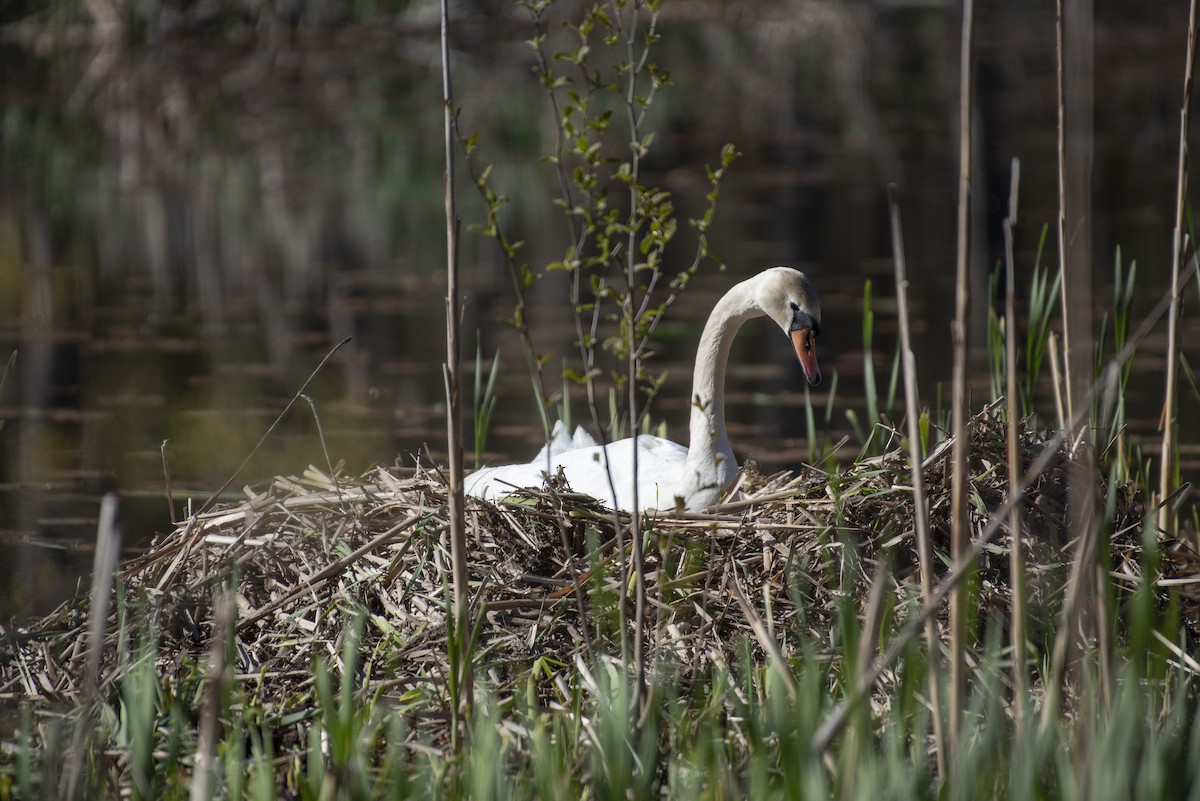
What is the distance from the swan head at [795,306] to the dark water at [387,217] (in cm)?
155

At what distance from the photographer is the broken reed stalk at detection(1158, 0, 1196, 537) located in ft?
11.6

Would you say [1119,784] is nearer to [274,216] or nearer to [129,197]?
[274,216]

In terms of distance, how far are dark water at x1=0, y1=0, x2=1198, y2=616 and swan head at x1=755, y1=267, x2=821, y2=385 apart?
61.0 inches

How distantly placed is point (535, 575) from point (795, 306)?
1266 mm

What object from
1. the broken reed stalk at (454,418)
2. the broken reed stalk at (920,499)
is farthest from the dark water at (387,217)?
the broken reed stalk at (920,499)

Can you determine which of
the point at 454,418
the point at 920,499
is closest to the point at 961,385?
the point at 920,499

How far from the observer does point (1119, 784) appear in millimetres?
2322

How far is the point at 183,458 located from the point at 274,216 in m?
6.36

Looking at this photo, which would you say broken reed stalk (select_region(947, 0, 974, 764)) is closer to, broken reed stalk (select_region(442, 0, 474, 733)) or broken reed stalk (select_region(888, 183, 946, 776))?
broken reed stalk (select_region(888, 183, 946, 776))

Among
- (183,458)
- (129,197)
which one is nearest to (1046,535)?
(183,458)

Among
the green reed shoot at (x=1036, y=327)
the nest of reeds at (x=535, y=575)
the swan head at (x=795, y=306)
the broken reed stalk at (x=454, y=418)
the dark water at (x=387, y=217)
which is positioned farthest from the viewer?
the dark water at (x=387, y=217)

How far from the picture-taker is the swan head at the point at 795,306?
4383 millimetres

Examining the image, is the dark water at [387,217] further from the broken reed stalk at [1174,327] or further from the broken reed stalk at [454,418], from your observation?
the broken reed stalk at [454,418]

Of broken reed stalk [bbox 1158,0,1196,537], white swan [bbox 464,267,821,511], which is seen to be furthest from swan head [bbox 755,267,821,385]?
broken reed stalk [bbox 1158,0,1196,537]
